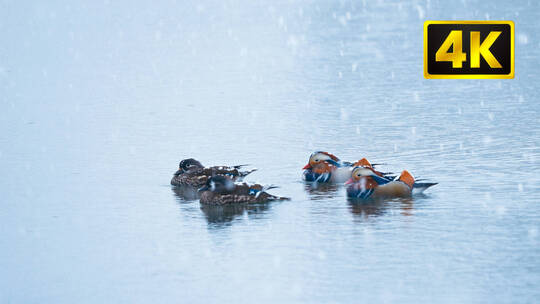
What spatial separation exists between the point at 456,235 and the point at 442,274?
1.95m

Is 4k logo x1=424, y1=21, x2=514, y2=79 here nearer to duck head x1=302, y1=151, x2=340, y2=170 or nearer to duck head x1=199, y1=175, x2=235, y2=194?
duck head x1=302, y1=151, x2=340, y2=170

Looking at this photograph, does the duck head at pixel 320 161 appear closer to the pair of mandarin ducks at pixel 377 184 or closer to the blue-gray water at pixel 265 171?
the blue-gray water at pixel 265 171

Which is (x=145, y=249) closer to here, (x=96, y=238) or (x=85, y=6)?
(x=96, y=238)

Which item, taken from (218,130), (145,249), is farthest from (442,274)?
(218,130)

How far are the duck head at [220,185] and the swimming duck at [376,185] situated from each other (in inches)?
73.2

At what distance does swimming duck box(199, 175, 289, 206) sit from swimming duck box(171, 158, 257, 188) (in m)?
1.30

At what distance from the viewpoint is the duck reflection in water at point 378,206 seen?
1602 centimetres

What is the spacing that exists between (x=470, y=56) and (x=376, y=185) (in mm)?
9915

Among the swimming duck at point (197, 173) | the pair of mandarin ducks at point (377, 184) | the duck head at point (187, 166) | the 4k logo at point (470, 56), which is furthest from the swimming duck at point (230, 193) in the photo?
the 4k logo at point (470, 56)

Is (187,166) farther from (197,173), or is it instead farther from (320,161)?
(320,161)

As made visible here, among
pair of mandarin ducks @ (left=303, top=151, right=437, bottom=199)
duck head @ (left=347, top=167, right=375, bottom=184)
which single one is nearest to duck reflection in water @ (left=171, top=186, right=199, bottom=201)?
pair of mandarin ducks @ (left=303, top=151, right=437, bottom=199)

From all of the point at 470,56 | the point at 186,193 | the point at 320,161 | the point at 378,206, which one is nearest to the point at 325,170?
the point at 320,161

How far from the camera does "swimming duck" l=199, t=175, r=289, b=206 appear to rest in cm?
1692

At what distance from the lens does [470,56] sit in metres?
25.9
